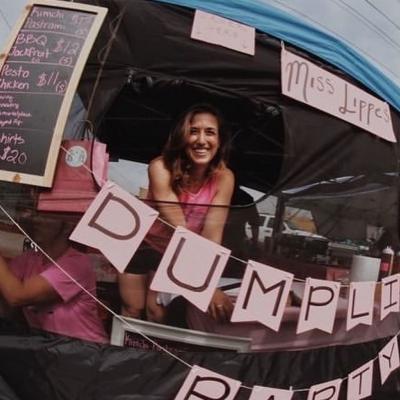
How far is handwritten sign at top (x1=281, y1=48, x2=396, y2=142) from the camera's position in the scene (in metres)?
3.02

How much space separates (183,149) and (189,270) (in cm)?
58

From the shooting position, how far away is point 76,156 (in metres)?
2.72

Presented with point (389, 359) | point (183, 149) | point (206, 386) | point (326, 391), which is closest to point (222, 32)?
point (183, 149)

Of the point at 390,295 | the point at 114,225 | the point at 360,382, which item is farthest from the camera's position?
the point at 390,295

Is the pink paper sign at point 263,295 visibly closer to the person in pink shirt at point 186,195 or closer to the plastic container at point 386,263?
the person in pink shirt at point 186,195

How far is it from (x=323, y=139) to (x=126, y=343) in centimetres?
134

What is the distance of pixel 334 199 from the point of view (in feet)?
10.3

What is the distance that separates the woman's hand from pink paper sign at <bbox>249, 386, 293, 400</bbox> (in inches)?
14.1

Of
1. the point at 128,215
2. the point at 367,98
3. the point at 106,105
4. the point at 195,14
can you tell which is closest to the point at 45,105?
the point at 106,105

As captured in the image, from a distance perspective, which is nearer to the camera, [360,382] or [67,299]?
[67,299]

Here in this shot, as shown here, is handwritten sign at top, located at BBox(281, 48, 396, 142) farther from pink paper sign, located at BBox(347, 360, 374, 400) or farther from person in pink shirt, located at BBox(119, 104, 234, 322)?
pink paper sign, located at BBox(347, 360, 374, 400)

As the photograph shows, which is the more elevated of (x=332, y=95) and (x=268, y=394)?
(x=332, y=95)

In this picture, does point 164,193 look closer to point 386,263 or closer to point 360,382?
point 386,263

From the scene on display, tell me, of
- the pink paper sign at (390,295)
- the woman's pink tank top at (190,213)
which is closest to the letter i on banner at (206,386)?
the woman's pink tank top at (190,213)
